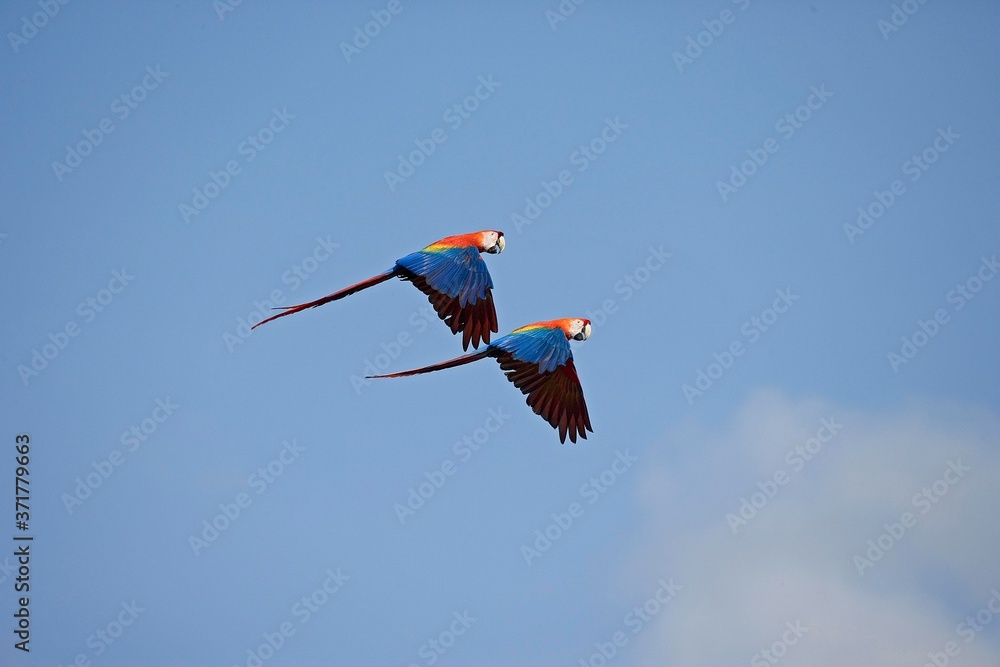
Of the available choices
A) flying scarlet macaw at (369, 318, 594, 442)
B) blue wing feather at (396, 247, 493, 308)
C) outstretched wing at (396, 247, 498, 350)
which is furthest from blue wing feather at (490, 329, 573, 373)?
blue wing feather at (396, 247, 493, 308)

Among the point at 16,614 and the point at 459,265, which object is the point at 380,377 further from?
the point at 16,614

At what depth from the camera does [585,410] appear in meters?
17.9

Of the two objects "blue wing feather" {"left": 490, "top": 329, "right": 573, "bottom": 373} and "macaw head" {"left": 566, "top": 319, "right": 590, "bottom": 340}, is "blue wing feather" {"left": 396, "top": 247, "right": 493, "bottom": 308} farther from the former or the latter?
"macaw head" {"left": 566, "top": 319, "right": 590, "bottom": 340}

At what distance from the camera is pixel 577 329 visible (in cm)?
1766

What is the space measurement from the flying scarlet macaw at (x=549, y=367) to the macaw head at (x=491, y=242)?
1.01 m

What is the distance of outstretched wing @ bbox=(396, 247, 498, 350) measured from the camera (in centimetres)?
1695

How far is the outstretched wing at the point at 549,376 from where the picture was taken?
17420 millimetres

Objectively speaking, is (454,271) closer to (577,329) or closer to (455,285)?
(455,285)

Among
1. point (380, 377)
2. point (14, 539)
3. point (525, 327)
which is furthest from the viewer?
point (14, 539)

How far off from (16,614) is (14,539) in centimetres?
102

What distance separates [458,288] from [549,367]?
1.52m

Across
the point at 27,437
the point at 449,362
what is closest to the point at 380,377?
the point at 449,362

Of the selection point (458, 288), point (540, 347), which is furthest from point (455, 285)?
point (540, 347)

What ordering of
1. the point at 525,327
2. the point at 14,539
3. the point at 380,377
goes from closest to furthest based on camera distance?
the point at 380,377 → the point at 525,327 → the point at 14,539
